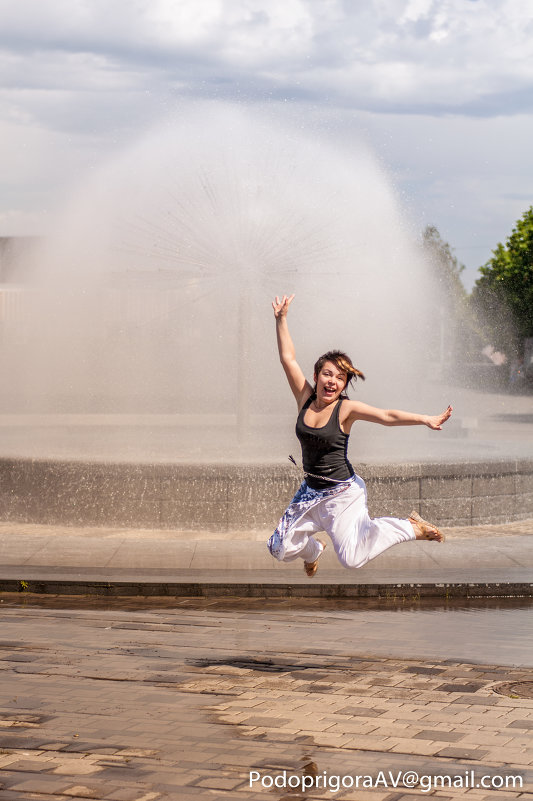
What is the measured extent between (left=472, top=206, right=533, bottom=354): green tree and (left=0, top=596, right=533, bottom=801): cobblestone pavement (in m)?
57.0

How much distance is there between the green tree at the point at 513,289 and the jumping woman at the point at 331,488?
189 ft

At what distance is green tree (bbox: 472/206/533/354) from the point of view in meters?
69.6

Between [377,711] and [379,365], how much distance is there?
42.7ft

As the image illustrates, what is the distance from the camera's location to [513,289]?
239ft

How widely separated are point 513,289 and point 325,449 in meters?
68.1

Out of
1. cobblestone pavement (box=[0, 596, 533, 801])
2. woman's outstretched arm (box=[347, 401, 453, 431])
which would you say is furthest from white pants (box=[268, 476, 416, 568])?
cobblestone pavement (box=[0, 596, 533, 801])

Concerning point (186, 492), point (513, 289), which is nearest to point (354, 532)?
point (186, 492)

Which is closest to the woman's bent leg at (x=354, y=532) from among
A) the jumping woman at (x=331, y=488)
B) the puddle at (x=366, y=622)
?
the jumping woman at (x=331, y=488)

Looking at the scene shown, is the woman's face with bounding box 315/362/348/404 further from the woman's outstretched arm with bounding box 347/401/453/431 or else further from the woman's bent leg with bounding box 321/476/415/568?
the woman's bent leg with bounding box 321/476/415/568

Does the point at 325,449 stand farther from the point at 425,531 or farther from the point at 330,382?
the point at 425,531

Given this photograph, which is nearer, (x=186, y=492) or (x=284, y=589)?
(x=284, y=589)

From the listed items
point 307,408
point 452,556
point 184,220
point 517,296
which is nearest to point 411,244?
point 184,220

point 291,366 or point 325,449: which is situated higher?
point 291,366

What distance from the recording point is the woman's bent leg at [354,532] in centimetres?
673
